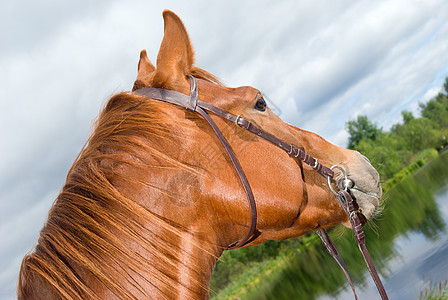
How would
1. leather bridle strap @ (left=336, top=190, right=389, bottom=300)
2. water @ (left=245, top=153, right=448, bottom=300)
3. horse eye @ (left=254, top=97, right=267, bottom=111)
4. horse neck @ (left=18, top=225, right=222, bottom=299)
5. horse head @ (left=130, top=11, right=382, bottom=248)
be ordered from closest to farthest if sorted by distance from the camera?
1. horse neck @ (left=18, top=225, right=222, bottom=299)
2. horse head @ (left=130, top=11, right=382, bottom=248)
3. horse eye @ (left=254, top=97, right=267, bottom=111)
4. leather bridle strap @ (left=336, top=190, right=389, bottom=300)
5. water @ (left=245, top=153, right=448, bottom=300)

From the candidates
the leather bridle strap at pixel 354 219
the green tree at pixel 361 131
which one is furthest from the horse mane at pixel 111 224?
the green tree at pixel 361 131

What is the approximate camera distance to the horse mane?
1.71 meters

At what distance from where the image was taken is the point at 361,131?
265 ft

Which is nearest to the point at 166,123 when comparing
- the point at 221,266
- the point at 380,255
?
the point at 380,255

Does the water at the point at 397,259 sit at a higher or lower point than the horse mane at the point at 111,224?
lower

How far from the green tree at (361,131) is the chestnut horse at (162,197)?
3236 inches

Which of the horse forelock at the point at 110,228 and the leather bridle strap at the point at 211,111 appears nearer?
the horse forelock at the point at 110,228

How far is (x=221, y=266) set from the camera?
55.6 metres

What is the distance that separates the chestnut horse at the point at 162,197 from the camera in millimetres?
1739

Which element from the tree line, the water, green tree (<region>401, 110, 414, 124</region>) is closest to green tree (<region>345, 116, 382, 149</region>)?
the tree line

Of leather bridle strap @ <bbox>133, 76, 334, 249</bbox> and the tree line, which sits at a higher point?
leather bridle strap @ <bbox>133, 76, 334, 249</bbox>

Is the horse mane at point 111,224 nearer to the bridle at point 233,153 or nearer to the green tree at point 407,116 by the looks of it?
the bridle at point 233,153

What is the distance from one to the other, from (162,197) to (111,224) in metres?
0.30

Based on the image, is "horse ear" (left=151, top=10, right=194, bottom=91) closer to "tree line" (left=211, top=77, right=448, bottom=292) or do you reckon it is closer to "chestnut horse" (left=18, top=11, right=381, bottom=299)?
"chestnut horse" (left=18, top=11, right=381, bottom=299)
